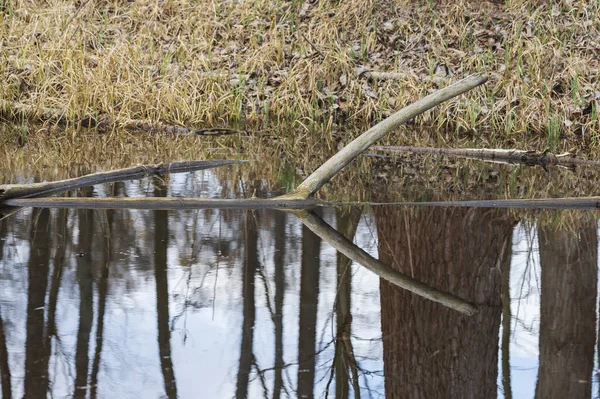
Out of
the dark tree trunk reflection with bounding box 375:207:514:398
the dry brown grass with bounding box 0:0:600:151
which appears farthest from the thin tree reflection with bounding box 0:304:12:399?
the dry brown grass with bounding box 0:0:600:151

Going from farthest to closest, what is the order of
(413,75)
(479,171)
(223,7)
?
1. (223,7)
2. (413,75)
3. (479,171)

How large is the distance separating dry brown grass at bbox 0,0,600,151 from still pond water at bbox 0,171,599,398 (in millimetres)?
5126

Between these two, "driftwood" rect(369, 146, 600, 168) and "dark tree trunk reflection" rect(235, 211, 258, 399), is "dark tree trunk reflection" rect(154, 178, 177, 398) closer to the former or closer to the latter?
"dark tree trunk reflection" rect(235, 211, 258, 399)

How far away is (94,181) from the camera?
6.84 metres

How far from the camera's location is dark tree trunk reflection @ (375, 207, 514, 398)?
388 cm

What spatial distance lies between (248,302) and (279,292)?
0.76 ft

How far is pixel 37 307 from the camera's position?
439 cm

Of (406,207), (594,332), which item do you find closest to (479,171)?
(406,207)

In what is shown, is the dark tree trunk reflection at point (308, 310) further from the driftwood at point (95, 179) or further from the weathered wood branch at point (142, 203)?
the driftwood at point (95, 179)

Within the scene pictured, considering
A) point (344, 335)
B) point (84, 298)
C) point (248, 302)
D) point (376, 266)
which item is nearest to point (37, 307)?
point (84, 298)

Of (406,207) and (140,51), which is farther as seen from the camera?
(140,51)

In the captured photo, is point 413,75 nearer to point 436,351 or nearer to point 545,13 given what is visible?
point 545,13

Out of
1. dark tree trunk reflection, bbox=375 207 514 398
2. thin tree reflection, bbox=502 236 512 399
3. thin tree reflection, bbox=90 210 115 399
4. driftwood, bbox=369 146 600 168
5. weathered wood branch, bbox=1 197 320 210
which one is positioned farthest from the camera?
driftwood, bbox=369 146 600 168

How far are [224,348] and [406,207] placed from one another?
121 inches
